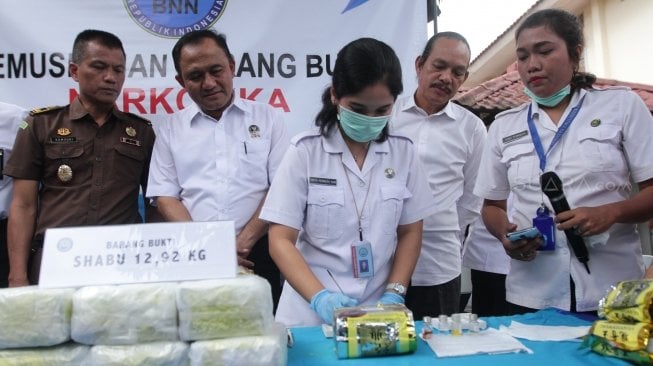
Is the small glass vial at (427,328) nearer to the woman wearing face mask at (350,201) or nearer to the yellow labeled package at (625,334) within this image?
the woman wearing face mask at (350,201)

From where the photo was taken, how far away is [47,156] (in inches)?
88.4

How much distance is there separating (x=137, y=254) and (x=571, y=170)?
53.6 inches

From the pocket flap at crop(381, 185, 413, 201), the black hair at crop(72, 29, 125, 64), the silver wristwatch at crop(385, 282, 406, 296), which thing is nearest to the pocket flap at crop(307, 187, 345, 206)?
the pocket flap at crop(381, 185, 413, 201)

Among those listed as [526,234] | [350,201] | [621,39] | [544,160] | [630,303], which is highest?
[621,39]

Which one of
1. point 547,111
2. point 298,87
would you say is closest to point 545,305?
point 547,111

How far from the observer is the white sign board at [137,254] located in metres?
1.05

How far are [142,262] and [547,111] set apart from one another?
1472 millimetres

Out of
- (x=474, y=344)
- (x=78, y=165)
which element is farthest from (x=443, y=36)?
(x=78, y=165)

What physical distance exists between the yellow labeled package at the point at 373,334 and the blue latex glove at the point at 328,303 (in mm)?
240

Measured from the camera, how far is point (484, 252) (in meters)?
2.72

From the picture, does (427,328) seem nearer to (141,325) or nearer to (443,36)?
(141,325)

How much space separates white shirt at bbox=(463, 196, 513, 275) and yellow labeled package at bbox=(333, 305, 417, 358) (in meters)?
1.61

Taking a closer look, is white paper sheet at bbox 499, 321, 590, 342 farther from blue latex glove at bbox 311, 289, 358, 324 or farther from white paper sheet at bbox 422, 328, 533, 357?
blue latex glove at bbox 311, 289, 358, 324

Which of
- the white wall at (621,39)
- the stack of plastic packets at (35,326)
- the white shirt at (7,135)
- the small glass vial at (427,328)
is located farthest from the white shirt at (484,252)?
the white wall at (621,39)
